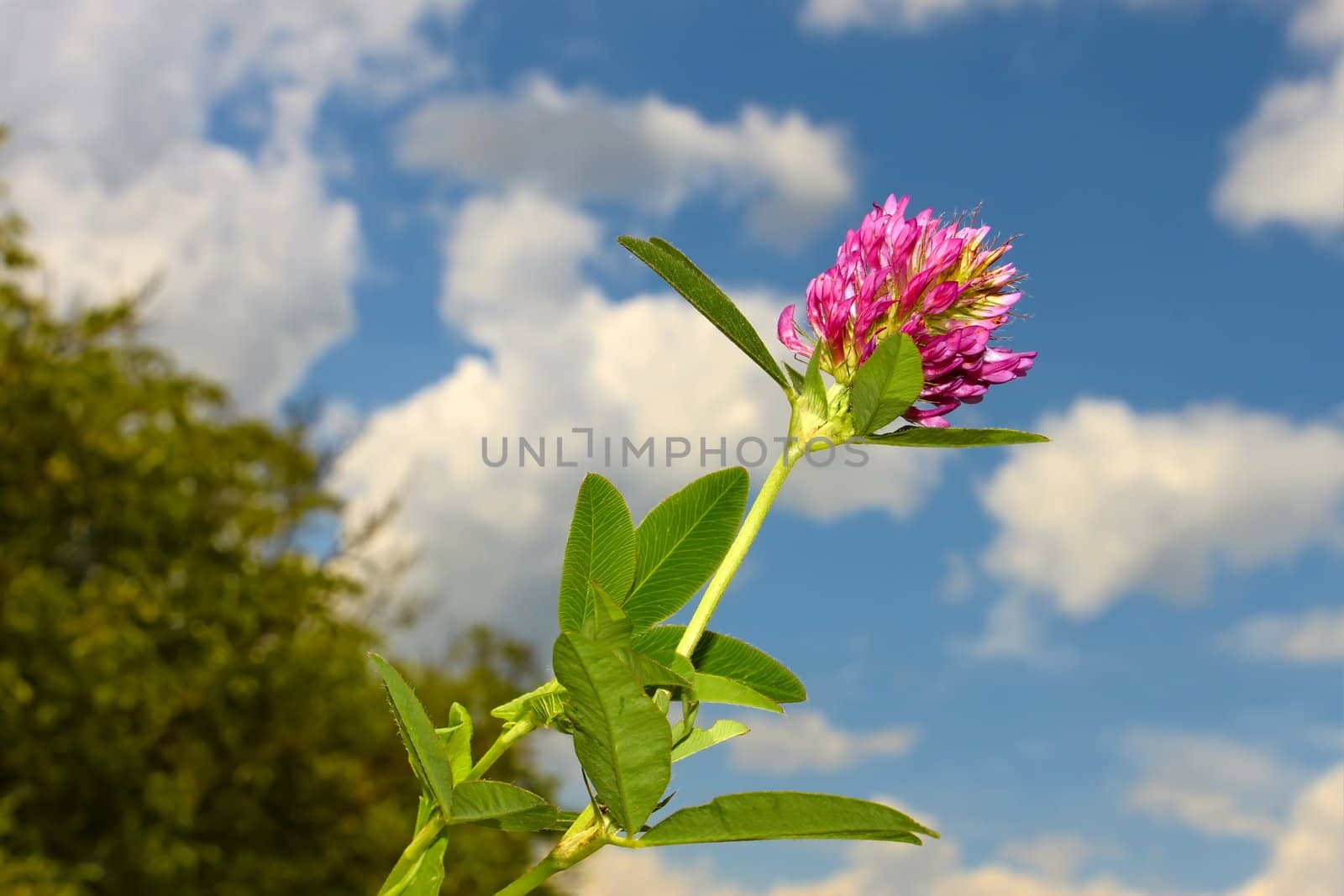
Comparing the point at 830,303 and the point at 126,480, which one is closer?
the point at 830,303

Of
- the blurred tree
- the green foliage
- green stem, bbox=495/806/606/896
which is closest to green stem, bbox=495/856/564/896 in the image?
green stem, bbox=495/806/606/896

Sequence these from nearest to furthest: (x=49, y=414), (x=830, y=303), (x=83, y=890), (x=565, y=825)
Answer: (x=565, y=825), (x=830, y=303), (x=83, y=890), (x=49, y=414)

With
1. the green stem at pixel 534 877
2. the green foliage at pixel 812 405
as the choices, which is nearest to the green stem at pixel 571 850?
the green stem at pixel 534 877

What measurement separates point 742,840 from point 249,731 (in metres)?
16.9

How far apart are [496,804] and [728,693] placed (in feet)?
0.98

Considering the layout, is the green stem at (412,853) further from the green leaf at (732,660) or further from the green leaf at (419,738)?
the green leaf at (732,660)

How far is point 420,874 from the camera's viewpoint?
4.25ft

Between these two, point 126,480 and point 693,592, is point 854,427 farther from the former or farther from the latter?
point 126,480

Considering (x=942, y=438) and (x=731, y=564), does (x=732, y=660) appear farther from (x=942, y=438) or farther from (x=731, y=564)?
(x=942, y=438)

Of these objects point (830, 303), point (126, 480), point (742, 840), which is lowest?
point (742, 840)

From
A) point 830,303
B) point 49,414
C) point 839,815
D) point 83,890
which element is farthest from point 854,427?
point 49,414

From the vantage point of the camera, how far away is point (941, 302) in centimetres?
161

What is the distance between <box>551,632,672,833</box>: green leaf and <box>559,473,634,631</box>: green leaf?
0.88ft

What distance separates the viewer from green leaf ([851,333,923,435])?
4.59 feet
